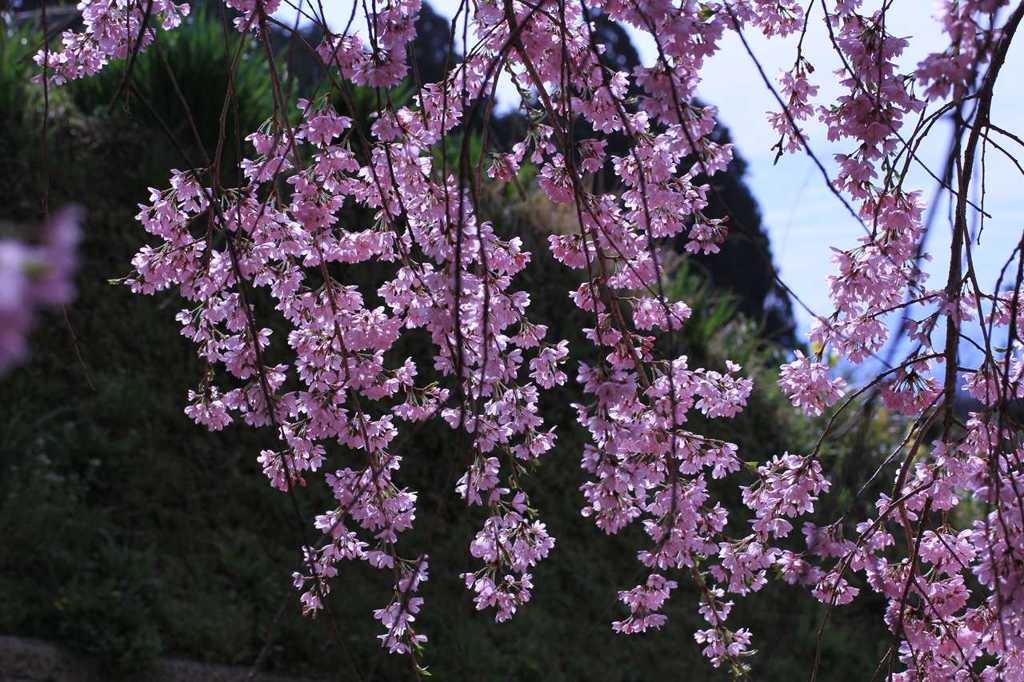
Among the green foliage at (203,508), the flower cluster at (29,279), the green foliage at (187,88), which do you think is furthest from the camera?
the green foliage at (187,88)

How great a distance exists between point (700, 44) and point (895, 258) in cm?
54

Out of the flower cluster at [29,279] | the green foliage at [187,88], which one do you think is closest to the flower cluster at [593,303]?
the flower cluster at [29,279]

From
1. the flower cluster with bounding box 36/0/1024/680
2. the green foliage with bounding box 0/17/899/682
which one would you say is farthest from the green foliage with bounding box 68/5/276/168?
the flower cluster with bounding box 36/0/1024/680

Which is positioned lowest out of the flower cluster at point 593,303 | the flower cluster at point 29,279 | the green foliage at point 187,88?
the flower cluster at point 29,279

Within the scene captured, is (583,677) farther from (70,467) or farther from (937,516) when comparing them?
(70,467)

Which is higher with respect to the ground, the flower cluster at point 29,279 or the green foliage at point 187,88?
the green foliage at point 187,88

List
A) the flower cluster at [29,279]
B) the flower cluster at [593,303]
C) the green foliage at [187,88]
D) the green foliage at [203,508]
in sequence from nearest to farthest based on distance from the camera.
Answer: the flower cluster at [29,279] < the flower cluster at [593,303] < the green foliage at [203,508] < the green foliage at [187,88]

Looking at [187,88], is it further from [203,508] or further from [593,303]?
[593,303]

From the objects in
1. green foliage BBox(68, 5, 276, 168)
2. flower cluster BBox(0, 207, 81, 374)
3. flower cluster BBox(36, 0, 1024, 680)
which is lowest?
flower cluster BBox(0, 207, 81, 374)

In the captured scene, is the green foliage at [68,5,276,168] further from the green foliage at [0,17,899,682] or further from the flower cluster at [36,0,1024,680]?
the flower cluster at [36,0,1024,680]

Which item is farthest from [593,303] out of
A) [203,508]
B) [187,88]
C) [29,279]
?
[187,88]

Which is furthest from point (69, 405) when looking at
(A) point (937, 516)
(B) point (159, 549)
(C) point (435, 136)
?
(A) point (937, 516)

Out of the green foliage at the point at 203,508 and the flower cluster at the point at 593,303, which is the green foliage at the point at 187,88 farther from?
the flower cluster at the point at 593,303

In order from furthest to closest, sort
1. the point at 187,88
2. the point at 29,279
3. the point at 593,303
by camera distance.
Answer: the point at 187,88
the point at 593,303
the point at 29,279
